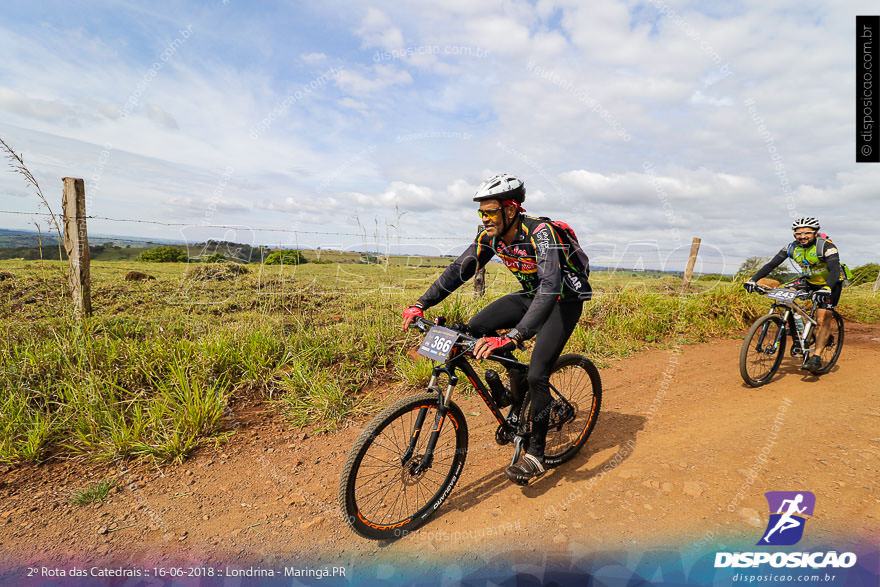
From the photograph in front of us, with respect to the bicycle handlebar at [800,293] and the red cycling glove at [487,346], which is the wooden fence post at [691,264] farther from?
the red cycling glove at [487,346]

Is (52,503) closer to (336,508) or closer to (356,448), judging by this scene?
(336,508)

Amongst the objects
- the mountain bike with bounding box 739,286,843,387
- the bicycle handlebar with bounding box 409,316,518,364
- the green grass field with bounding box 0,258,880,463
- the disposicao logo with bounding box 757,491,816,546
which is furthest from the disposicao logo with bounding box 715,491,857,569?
the green grass field with bounding box 0,258,880,463

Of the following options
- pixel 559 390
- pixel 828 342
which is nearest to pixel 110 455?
pixel 559 390

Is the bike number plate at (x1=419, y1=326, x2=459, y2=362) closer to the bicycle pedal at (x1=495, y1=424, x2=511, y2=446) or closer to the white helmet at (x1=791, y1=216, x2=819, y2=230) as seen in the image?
the bicycle pedal at (x1=495, y1=424, x2=511, y2=446)

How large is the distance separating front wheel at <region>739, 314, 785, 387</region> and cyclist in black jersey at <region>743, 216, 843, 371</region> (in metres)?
0.62

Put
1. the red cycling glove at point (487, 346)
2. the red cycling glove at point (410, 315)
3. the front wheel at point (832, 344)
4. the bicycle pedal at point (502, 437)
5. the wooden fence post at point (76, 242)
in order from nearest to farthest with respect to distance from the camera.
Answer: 1. the red cycling glove at point (487, 346)
2. the red cycling glove at point (410, 315)
3. the bicycle pedal at point (502, 437)
4. the wooden fence post at point (76, 242)
5. the front wheel at point (832, 344)

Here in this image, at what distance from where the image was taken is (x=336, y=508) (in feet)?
11.0

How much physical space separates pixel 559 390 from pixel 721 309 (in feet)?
26.1

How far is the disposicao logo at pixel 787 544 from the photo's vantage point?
2.57m

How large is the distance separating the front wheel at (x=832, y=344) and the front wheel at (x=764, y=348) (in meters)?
0.79

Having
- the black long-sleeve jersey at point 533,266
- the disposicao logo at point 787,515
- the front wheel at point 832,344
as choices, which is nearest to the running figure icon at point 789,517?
the disposicao logo at point 787,515

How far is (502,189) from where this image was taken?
3.28 metres

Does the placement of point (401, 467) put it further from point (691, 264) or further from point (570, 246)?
point (691, 264)

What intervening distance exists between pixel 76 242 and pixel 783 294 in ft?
33.7
